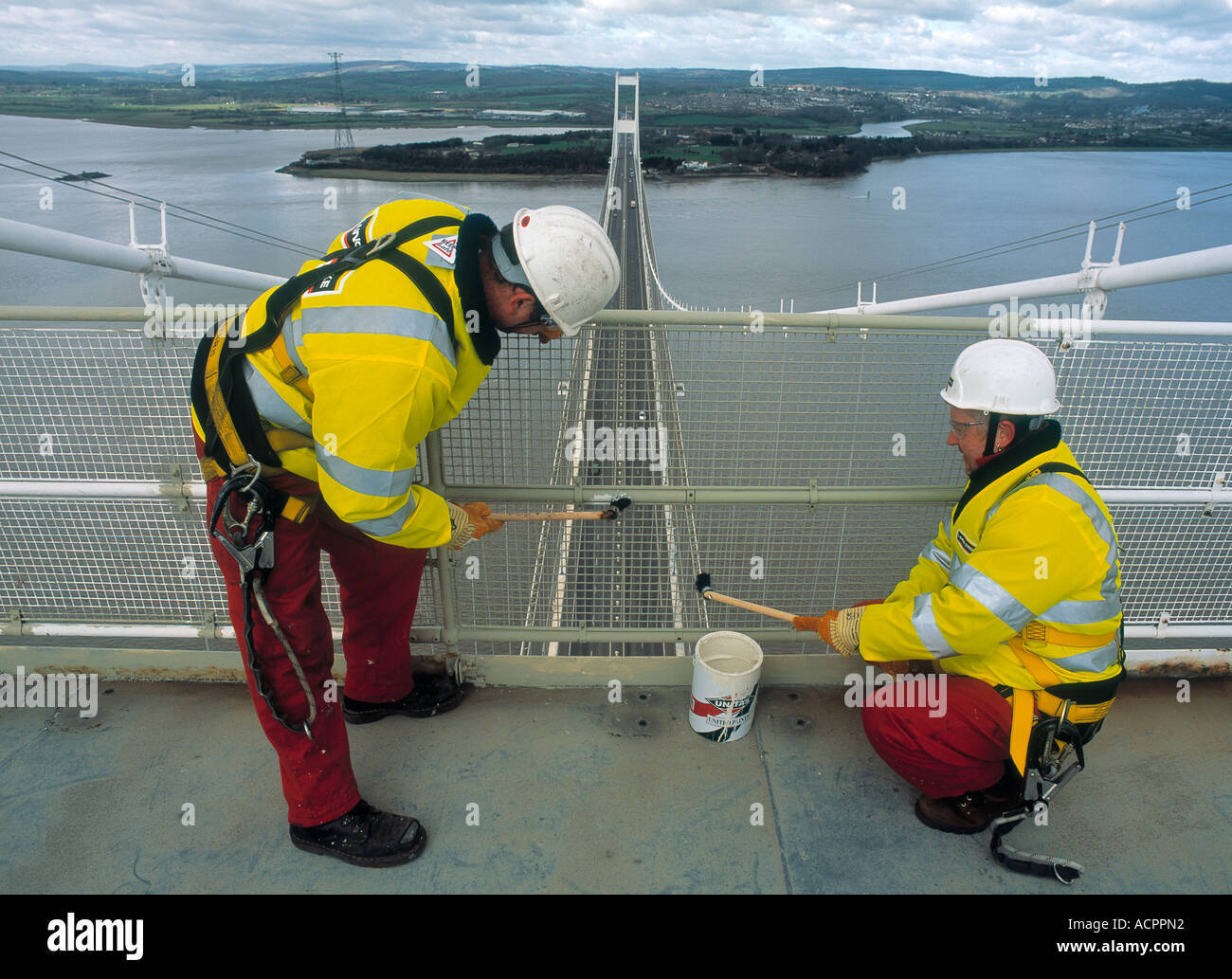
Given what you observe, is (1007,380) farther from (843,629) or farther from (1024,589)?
(843,629)

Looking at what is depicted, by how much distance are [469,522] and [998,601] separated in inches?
55.4

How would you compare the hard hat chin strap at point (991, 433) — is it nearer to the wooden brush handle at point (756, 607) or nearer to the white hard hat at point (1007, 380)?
the white hard hat at point (1007, 380)

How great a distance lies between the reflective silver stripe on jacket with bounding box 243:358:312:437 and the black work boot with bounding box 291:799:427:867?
106 cm

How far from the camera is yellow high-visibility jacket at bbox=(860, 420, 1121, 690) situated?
1.89 meters

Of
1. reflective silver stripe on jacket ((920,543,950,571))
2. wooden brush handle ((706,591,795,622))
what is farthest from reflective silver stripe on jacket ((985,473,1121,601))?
wooden brush handle ((706,591,795,622))

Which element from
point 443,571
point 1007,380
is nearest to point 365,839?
point 443,571

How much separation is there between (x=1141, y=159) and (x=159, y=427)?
116 m

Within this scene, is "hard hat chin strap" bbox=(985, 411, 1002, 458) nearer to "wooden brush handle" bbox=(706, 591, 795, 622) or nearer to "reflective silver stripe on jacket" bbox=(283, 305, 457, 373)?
"wooden brush handle" bbox=(706, 591, 795, 622)

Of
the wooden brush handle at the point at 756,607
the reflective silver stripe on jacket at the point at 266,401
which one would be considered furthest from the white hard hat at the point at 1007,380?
the reflective silver stripe on jacket at the point at 266,401

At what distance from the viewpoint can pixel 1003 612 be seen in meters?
1.91

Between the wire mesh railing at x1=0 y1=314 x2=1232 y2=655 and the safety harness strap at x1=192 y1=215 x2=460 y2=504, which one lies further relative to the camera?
the wire mesh railing at x1=0 y1=314 x2=1232 y2=655

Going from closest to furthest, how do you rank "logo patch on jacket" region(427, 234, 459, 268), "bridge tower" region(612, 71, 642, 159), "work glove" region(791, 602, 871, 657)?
"logo patch on jacket" region(427, 234, 459, 268), "work glove" region(791, 602, 871, 657), "bridge tower" region(612, 71, 642, 159)

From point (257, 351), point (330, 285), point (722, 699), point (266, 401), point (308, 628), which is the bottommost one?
point (722, 699)

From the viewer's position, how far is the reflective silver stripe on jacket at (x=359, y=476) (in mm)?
1693
